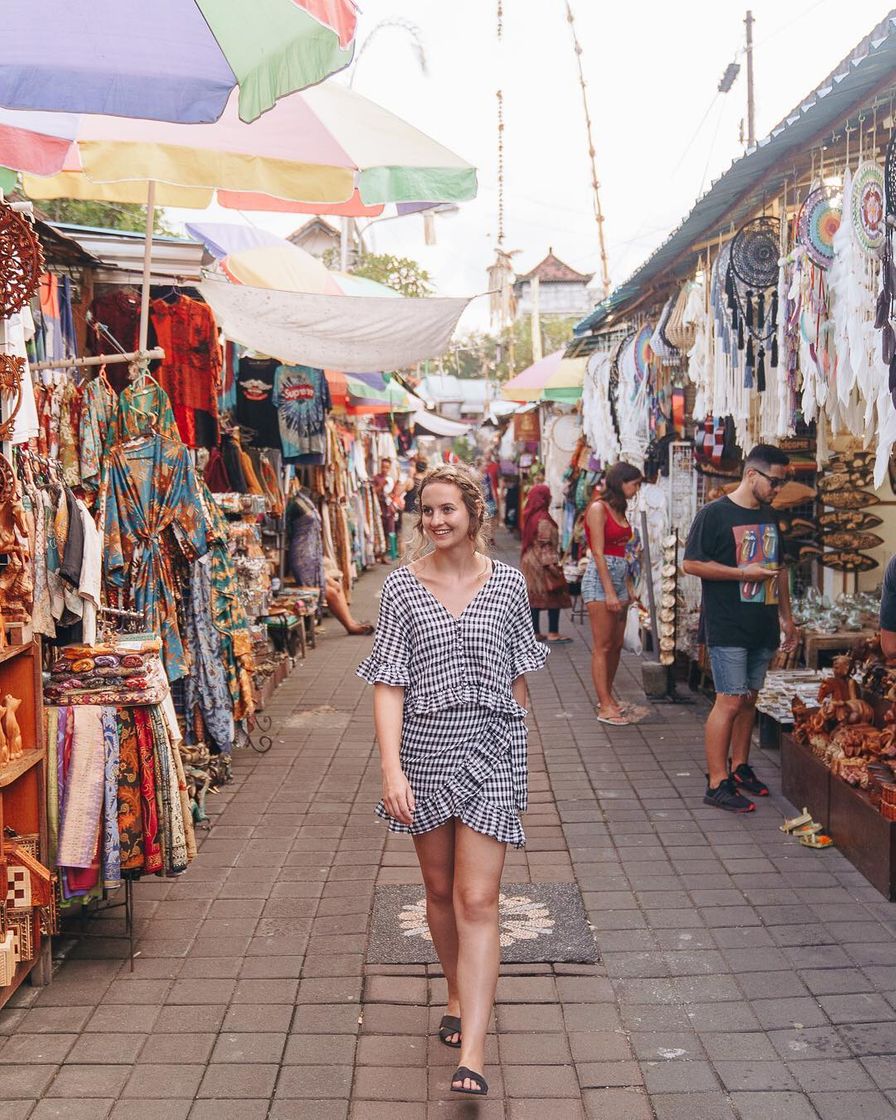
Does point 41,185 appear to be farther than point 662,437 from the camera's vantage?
No

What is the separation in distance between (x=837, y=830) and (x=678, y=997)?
1.71 meters

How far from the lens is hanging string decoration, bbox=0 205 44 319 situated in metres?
3.66

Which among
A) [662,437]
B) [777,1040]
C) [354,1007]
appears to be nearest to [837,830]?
[777,1040]

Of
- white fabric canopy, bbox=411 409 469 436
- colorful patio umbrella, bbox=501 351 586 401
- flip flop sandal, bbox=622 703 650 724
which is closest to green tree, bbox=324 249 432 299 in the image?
white fabric canopy, bbox=411 409 469 436

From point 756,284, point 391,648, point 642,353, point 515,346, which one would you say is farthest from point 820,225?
point 515,346

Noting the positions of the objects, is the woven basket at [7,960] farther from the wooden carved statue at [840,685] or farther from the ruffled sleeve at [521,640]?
the wooden carved statue at [840,685]

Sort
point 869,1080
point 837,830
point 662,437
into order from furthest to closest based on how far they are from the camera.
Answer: point 662,437, point 837,830, point 869,1080

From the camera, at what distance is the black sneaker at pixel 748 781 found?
605 cm

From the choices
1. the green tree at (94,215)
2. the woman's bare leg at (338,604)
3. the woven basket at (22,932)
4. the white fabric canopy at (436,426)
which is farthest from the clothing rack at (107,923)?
the white fabric canopy at (436,426)

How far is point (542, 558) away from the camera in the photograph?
35.9 ft

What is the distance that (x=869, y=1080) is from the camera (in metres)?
3.25

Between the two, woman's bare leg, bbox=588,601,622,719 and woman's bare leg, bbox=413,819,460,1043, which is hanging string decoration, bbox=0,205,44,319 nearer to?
woman's bare leg, bbox=413,819,460,1043

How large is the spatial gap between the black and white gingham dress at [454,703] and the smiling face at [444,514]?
6.8 inches

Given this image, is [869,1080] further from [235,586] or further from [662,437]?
[662,437]
